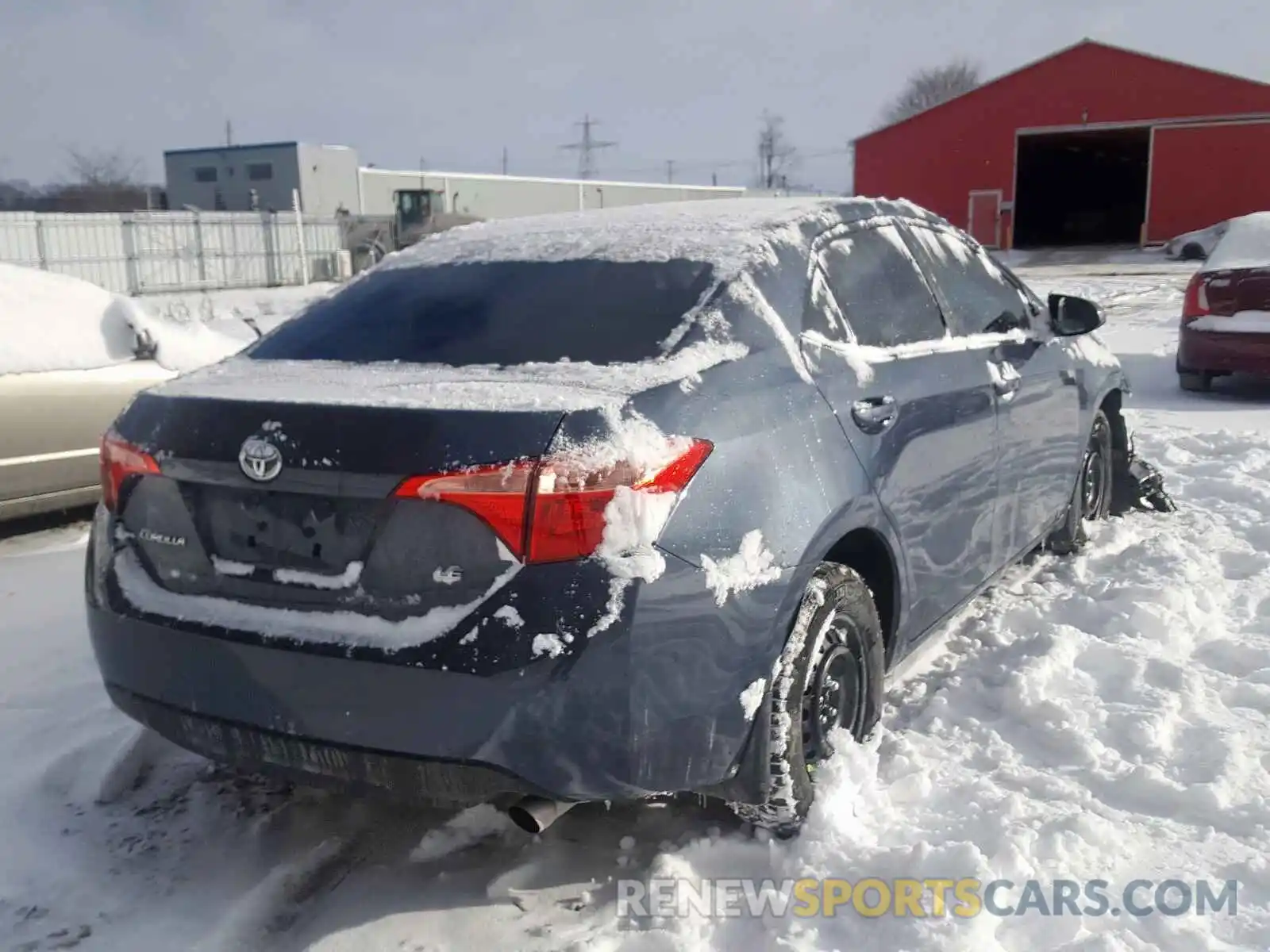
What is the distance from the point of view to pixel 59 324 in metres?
5.79

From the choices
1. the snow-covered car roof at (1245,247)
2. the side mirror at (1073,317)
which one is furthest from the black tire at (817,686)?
the snow-covered car roof at (1245,247)

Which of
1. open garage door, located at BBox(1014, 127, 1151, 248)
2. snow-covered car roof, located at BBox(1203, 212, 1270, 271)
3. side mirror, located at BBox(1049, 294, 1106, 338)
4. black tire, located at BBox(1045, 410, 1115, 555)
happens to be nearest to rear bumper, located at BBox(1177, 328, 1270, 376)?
snow-covered car roof, located at BBox(1203, 212, 1270, 271)

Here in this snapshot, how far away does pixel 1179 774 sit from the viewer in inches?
120

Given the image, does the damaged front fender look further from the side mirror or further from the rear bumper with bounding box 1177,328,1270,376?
the rear bumper with bounding box 1177,328,1270,376

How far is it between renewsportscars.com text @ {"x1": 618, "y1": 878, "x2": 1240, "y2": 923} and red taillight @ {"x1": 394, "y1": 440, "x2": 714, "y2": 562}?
941 mm

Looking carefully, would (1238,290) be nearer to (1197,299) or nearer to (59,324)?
(1197,299)

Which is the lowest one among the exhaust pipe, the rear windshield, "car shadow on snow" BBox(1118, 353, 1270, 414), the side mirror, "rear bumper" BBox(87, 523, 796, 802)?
"car shadow on snow" BBox(1118, 353, 1270, 414)

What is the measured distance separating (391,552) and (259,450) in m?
0.38

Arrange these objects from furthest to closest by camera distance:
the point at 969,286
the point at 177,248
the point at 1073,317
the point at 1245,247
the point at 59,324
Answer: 1. the point at 177,248
2. the point at 1245,247
3. the point at 59,324
4. the point at 1073,317
5. the point at 969,286

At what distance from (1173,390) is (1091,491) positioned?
5.53 m

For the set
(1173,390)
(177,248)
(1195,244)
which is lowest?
(1173,390)

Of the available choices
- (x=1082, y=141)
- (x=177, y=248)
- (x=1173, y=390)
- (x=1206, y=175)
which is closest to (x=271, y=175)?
(x=177, y=248)

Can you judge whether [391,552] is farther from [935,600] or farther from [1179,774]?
[1179,774]

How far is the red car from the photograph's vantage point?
885cm
